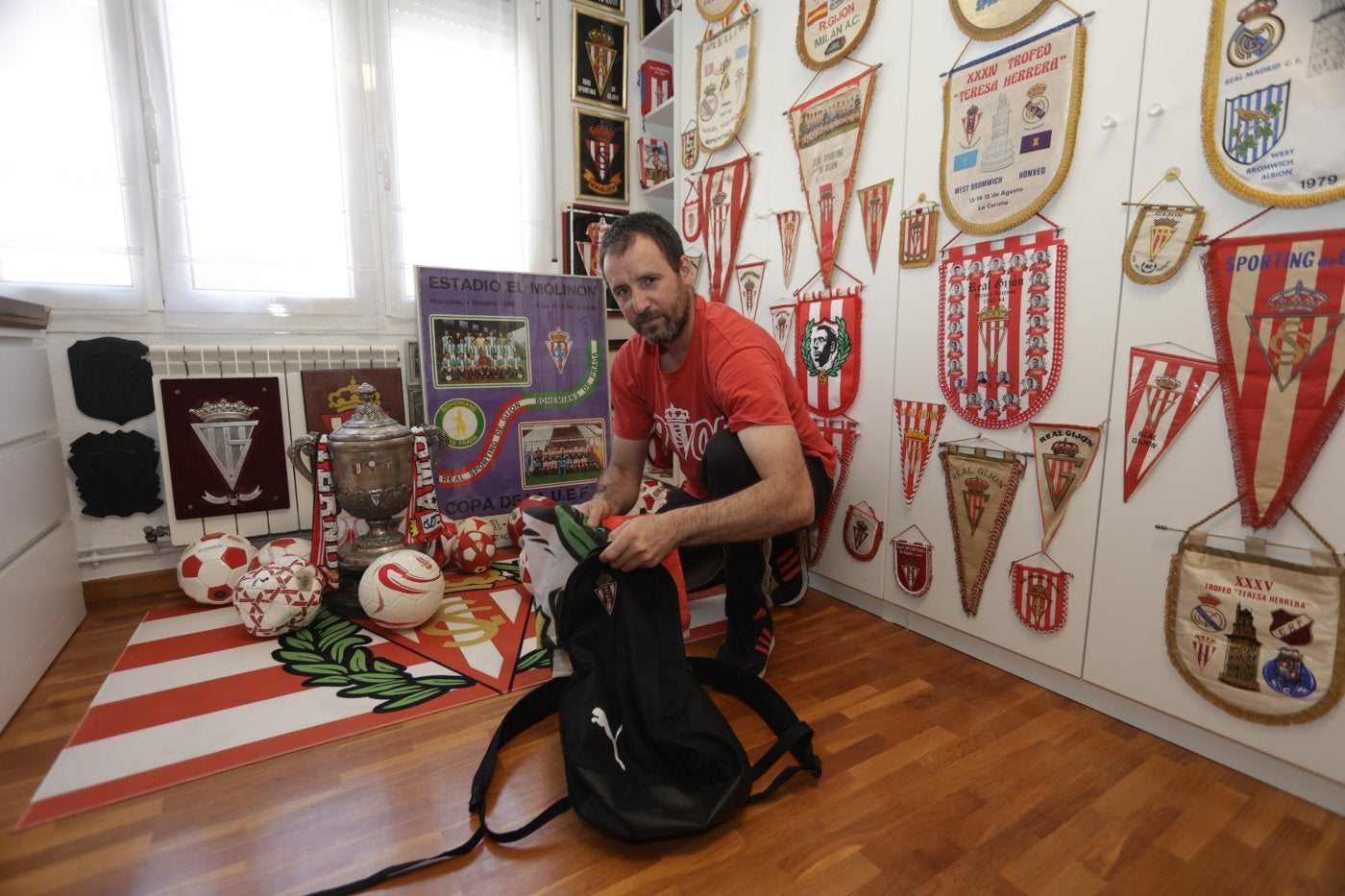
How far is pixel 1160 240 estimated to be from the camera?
1.17m

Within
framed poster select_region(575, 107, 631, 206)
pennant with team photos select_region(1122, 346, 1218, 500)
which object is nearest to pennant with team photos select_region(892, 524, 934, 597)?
pennant with team photos select_region(1122, 346, 1218, 500)

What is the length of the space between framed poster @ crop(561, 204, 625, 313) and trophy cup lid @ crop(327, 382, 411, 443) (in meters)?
1.14

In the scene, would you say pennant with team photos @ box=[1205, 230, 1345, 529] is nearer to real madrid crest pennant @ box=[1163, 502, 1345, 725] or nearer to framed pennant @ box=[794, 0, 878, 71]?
real madrid crest pennant @ box=[1163, 502, 1345, 725]

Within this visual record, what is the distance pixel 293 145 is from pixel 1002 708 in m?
2.75

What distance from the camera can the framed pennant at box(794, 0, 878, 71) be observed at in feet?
5.59

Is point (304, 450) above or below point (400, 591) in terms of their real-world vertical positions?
above

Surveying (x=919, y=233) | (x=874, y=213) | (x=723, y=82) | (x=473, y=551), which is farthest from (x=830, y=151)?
(x=473, y=551)

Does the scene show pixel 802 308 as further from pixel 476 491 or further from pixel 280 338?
pixel 280 338

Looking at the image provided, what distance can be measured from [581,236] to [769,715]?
2.17 m

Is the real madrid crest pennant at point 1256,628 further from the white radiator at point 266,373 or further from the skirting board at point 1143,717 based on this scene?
the white radiator at point 266,373

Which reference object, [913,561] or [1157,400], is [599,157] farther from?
[1157,400]

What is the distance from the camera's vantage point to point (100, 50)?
Result: 191cm

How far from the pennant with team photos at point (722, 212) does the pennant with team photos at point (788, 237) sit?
21cm

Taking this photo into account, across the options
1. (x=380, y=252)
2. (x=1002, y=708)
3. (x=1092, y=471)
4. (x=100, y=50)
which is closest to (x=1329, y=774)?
(x=1002, y=708)
